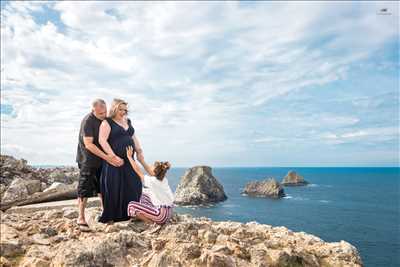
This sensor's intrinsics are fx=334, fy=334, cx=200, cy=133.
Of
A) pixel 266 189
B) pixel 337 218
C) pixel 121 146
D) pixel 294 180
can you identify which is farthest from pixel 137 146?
pixel 294 180

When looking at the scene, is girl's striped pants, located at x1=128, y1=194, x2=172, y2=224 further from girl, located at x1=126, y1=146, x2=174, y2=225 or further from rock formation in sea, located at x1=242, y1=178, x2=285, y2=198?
Answer: rock formation in sea, located at x1=242, y1=178, x2=285, y2=198

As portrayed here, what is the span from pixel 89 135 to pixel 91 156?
564mm

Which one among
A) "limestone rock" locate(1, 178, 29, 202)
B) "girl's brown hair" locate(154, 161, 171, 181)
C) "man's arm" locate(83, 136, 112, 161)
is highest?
"man's arm" locate(83, 136, 112, 161)

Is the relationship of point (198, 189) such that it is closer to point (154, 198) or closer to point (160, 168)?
point (154, 198)

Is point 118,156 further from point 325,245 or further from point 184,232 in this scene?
point 325,245

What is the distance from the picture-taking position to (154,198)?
307 inches

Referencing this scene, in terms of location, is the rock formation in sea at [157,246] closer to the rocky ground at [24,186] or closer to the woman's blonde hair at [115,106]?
the woman's blonde hair at [115,106]

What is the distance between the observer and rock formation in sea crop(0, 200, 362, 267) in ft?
20.2

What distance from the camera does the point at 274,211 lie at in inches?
3602

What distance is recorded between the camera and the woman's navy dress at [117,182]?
8.20 meters

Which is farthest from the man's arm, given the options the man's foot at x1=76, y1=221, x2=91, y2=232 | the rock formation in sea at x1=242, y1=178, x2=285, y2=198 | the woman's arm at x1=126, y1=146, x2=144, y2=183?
the rock formation in sea at x1=242, y1=178, x2=285, y2=198

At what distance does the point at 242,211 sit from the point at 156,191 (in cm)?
8798

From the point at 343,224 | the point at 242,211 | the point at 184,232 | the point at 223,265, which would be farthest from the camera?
the point at 242,211

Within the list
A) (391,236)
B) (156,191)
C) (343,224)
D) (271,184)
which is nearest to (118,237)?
(156,191)
